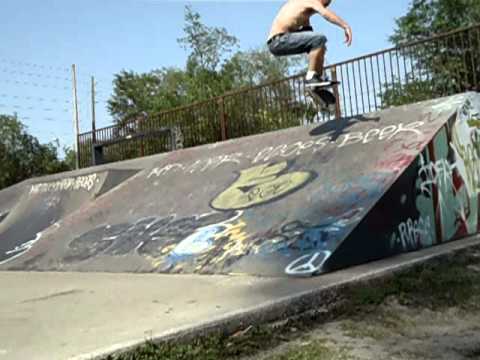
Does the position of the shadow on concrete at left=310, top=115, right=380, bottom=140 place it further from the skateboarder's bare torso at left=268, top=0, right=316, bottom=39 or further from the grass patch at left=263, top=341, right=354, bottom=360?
the grass patch at left=263, top=341, right=354, bottom=360

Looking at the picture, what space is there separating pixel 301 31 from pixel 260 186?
2113 mm

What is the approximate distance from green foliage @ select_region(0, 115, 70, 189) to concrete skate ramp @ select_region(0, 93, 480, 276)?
33.9 metres

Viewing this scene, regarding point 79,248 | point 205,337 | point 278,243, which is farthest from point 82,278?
point 205,337

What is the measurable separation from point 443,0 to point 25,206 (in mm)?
21688

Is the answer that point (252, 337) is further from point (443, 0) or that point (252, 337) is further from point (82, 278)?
point (443, 0)

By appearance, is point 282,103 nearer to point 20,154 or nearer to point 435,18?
point 435,18

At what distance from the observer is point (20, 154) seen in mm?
40938

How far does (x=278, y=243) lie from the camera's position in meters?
5.07

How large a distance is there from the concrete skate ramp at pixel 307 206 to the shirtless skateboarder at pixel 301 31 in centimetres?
140

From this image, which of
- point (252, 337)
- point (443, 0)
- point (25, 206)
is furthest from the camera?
point (443, 0)

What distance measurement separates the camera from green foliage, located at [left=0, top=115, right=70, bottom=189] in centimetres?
3953

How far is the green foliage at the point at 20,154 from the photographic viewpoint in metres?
39.5

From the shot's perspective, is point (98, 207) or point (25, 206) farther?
point (25, 206)

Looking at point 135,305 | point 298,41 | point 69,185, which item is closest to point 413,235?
point 298,41
